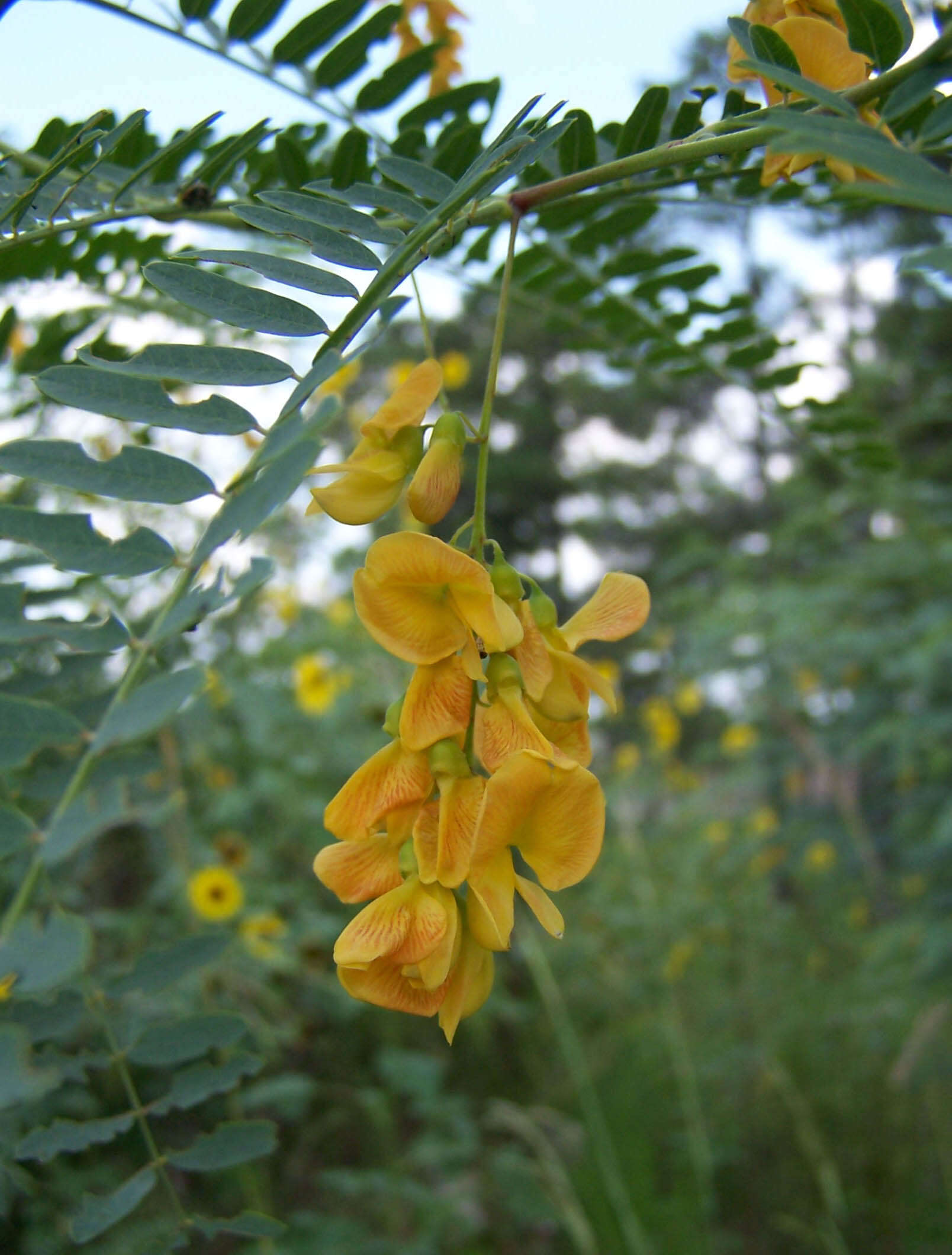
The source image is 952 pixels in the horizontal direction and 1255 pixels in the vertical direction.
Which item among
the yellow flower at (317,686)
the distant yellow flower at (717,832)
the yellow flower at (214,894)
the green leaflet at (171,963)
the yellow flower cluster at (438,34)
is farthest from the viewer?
the distant yellow flower at (717,832)

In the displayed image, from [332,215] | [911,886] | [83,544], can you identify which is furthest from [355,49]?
[911,886]

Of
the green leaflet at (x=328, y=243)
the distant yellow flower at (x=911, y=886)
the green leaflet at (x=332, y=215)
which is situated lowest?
the distant yellow flower at (x=911, y=886)

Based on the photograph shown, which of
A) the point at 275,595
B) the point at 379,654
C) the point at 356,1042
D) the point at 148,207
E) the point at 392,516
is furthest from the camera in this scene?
the point at 275,595

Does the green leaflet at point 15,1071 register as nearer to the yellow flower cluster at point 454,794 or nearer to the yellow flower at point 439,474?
the yellow flower cluster at point 454,794

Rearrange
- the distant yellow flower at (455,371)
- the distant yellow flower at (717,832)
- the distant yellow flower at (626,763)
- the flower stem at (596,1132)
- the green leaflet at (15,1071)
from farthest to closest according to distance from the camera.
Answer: the distant yellow flower at (717,832) < the distant yellow flower at (626,763) < the distant yellow flower at (455,371) < the flower stem at (596,1132) < the green leaflet at (15,1071)

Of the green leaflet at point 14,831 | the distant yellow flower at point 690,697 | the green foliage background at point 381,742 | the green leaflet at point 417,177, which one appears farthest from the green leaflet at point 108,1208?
the distant yellow flower at point 690,697

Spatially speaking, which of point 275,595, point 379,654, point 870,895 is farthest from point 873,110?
point 870,895

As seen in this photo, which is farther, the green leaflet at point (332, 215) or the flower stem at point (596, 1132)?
the flower stem at point (596, 1132)

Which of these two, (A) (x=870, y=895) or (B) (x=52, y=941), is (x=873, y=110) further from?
(A) (x=870, y=895)
